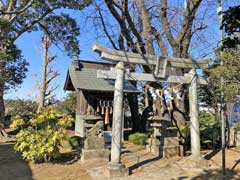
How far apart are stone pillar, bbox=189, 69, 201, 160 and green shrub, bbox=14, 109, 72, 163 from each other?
4.01m

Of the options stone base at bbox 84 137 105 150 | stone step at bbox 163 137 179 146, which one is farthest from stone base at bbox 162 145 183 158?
stone base at bbox 84 137 105 150

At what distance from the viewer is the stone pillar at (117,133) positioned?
22.9 feet

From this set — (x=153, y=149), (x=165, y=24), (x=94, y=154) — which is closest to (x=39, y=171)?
(x=94, y=154)

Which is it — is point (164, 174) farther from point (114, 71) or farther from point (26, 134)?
point (26, 134)

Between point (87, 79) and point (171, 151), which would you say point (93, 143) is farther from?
point (87, 79)

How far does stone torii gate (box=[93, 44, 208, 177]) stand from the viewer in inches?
283

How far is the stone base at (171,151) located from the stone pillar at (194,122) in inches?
39.7

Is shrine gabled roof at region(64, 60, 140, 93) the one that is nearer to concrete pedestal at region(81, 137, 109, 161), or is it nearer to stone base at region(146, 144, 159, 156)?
stone base at region(146, 144, 159, 156)

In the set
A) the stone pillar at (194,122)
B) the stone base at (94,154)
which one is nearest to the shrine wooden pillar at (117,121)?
the stone base at (94,154)

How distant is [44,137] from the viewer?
27.6ft

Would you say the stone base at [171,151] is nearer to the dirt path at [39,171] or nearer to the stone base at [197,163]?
the stone base at [197,163]

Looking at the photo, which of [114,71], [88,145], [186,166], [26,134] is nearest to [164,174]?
[186,166]

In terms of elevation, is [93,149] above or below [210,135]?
below

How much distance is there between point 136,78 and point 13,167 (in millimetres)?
4760
